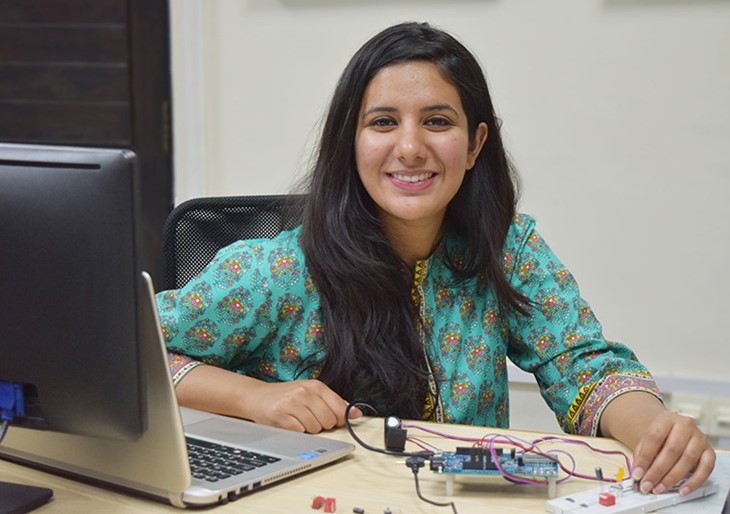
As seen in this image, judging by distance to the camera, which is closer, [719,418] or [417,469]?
[417,469]

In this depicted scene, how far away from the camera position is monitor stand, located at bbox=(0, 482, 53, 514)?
113 cm

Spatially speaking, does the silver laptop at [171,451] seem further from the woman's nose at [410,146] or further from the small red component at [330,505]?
the woman's nose at [410,146]

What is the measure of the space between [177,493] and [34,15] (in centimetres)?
212

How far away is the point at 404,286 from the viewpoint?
1709 mm

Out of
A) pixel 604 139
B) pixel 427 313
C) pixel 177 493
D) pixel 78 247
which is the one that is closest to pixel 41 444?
pixel 177 493

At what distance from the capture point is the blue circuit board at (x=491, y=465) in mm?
1186

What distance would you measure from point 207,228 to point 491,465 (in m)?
0.80

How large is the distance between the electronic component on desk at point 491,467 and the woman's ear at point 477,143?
68 centimetres

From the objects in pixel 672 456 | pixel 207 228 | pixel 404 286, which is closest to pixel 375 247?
pixel 404 286

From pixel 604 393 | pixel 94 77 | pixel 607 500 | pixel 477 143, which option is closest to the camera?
pixel 607 500

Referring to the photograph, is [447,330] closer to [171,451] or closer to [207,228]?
[207,228]

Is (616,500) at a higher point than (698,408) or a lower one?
higher

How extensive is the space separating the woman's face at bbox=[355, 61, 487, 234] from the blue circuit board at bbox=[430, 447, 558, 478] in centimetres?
54

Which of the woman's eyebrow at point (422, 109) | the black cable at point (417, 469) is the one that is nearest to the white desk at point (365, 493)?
the black cable at point (417, 469)
